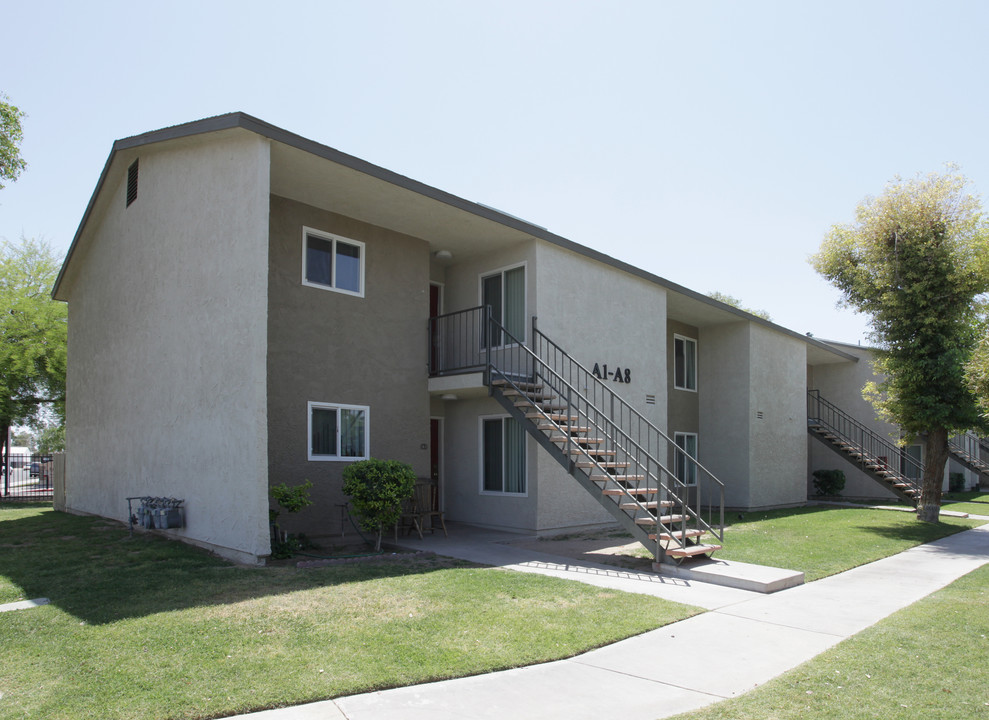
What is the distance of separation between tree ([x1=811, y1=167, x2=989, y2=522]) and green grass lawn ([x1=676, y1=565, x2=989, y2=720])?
31.0 ft

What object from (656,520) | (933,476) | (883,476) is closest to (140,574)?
(656,520)

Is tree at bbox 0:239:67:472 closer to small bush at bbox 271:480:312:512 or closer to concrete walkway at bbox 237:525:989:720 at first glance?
small bush at bbox 271:480:312:512

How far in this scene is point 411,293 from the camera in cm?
1329

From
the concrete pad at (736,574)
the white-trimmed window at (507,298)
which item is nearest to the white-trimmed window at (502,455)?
the white-trimmed window at (507,298)

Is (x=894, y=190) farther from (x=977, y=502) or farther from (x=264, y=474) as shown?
(x=264, y=474)

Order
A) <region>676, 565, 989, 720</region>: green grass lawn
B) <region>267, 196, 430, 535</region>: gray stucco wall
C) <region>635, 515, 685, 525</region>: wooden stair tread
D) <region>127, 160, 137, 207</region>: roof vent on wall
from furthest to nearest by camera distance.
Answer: <region>127, 160, 137, 207</region>: roof vent on wall, <region>267, 196, 430, 535</region>: gray stucco wall, <region>635, 515, 685, 525</region>: wooden stair tread, <region>676, 565, 989, 720</region>: green grass lawn

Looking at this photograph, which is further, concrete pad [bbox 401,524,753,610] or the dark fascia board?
the dark fascia board

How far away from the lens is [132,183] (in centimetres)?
1313

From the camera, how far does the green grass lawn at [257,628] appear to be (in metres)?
4.70

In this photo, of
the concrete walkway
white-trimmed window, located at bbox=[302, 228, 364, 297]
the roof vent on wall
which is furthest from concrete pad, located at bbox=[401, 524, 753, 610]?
the roof vent on wall

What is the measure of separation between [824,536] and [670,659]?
8.96 meters

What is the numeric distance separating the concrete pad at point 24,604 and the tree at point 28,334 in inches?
734

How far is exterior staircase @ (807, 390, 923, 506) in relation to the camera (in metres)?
19.8

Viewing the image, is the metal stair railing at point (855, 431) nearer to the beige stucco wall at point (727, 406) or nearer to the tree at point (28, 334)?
the beige stucco wall at point (727, 406)
